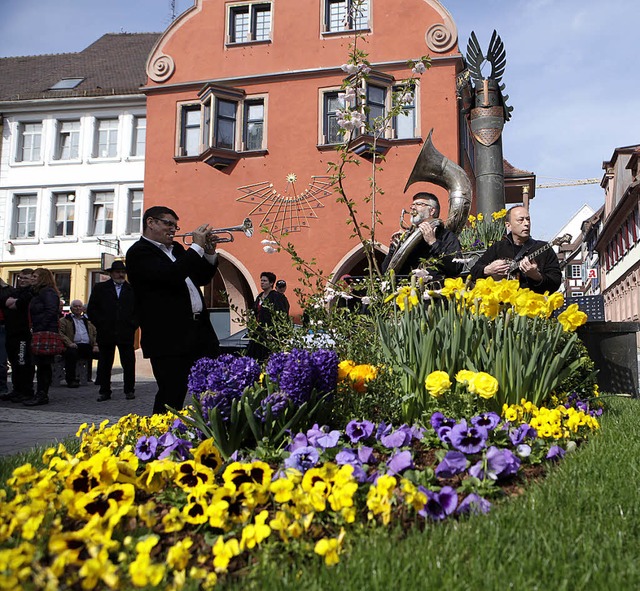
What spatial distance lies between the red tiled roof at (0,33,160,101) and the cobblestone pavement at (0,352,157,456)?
60.4 ft

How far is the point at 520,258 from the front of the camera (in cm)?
455

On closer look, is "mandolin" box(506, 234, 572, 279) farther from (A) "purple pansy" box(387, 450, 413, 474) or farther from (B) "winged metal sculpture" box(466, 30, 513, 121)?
(B) "winged metal sculpture" box(466, 30, 513, 121)

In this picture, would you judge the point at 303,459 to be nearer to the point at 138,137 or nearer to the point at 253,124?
the point at 253,124

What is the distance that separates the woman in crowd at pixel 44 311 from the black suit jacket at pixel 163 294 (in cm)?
466

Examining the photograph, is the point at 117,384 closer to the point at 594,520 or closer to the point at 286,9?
the point at 594,520

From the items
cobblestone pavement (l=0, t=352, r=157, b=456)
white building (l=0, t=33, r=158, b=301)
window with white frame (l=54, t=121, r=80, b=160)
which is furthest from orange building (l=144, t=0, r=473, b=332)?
window with white frame (l=54, t=121, r=80, b=160)

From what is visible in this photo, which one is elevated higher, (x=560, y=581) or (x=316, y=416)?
(x=316, y=416)

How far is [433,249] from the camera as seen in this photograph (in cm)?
489

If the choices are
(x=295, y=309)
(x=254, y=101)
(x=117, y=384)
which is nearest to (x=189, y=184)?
(x=254, y=101)

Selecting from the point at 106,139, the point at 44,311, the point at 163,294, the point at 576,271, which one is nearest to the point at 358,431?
the point at 163,294

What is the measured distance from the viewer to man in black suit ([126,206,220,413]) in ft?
12.2

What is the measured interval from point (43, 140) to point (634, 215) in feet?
93.4

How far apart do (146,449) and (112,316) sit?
19.4 feet

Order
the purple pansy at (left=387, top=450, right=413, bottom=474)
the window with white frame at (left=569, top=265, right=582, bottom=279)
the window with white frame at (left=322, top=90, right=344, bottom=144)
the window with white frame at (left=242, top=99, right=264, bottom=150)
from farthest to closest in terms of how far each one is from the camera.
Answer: the window with white frame at (left=569, top=265, right=582, bottom=279)
the window with white frame at (left=242, top=99, right=264, bottom=150)
the window with white frame at (left=322, top=90, right=344, bottom=144)
the purple pansy at (left=387, top=450, right=413, bottom=474)
